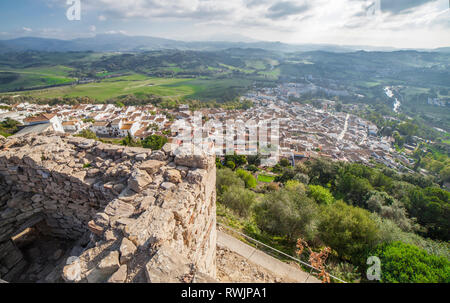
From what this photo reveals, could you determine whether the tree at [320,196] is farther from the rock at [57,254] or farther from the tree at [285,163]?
the tree at [285,163]

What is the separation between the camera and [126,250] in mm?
2797

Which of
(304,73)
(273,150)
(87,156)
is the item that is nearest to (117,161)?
(87,156)

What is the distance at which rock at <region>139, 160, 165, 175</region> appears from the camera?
4514 mm

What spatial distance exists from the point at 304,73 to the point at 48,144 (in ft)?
501

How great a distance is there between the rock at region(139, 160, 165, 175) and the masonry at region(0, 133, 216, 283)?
15mm

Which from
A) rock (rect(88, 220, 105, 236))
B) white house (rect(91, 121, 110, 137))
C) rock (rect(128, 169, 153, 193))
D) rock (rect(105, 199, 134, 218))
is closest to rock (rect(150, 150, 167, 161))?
rock (rect(128, 169, 153, 193))

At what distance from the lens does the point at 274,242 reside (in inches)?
321

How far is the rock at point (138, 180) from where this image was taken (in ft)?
13.5

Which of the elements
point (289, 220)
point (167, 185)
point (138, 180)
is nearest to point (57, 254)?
point (138, 180)

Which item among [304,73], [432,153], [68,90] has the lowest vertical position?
[432,153]

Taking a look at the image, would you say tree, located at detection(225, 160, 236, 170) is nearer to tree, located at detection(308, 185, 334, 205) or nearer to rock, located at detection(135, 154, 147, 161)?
tree, located at detection(308, 185, 334, 205)
